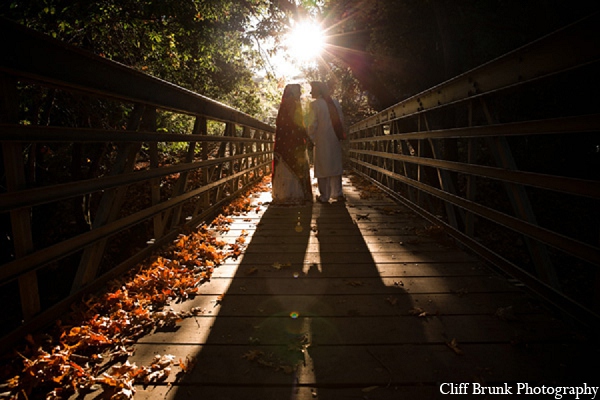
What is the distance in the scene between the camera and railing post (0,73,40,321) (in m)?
1.90

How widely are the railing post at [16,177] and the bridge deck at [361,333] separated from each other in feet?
2.37

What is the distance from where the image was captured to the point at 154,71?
925cm

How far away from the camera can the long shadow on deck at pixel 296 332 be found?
1.81 metres

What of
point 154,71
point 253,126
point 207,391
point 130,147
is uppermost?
point 154,71

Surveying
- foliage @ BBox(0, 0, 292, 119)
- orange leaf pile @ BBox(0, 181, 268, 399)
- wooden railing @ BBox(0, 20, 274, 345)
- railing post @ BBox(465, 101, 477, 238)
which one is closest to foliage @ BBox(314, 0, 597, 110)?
foliage @ BBox(0, 0, 292, 119)

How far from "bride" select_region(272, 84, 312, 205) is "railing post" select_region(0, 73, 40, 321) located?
4.95 m

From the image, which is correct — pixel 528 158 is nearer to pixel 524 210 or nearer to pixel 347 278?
pixel 524 210

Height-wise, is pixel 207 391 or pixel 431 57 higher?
pixel 431 57

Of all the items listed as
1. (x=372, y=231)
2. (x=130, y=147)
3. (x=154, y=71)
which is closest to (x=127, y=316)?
(x=130, y=147)

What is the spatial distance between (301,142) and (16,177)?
17.0ft

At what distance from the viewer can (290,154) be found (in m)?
6.80

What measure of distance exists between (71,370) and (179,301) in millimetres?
921

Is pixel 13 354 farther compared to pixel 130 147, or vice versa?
pixel 130 147

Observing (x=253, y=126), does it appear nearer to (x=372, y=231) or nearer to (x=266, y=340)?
(x=372, y=231)
